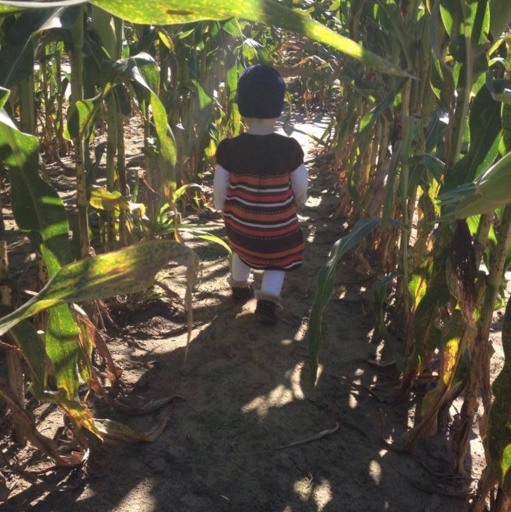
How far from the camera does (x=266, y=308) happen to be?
246 cm

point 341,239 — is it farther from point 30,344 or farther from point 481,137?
point 30,344

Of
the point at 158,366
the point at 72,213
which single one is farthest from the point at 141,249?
the point at 72,213

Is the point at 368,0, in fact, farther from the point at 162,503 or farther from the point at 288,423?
the point at 162,503

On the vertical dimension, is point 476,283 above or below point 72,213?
above

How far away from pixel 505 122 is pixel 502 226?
0.22 m

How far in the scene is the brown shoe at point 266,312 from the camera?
8.05 feet

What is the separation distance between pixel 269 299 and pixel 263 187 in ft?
1.31

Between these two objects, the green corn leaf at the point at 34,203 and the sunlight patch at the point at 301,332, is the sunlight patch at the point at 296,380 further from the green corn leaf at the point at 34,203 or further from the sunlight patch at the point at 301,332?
the green corn leaf at the point at 34,203

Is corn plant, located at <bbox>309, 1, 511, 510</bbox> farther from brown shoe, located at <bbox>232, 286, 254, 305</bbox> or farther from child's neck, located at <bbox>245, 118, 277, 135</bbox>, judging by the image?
brown shoe, located at <bbox>232, 286, 254, 305</bbox>

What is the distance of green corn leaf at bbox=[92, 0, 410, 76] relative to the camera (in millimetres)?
842

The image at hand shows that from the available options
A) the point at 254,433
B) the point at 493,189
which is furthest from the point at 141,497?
the point at 493,189

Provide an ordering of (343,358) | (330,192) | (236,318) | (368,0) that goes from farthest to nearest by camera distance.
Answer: (330,192) → (368,0) → (236,318) → (343,358)

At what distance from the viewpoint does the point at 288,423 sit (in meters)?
1.91

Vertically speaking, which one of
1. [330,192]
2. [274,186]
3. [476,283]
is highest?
[476,283]
